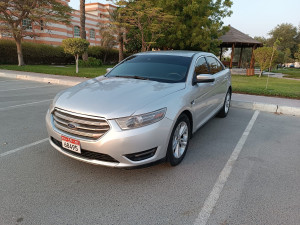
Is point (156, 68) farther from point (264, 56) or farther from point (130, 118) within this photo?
point (264, 56)

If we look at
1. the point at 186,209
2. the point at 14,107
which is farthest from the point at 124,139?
the point at 14,107

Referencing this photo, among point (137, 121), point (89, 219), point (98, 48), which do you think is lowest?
point (89, 219)

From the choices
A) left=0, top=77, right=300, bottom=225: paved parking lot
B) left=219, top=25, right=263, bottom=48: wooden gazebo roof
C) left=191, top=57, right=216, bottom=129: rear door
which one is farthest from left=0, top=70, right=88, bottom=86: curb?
left=219, top=25, right=263, bottom=48: wooden gazebo roof

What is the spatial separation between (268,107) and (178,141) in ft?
15.6

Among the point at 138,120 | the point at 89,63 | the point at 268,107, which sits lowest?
the point at 268,107

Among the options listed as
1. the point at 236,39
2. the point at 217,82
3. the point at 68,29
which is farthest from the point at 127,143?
the point at 68,29

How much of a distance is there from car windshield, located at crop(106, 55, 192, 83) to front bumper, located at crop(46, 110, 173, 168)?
1124 millimetres

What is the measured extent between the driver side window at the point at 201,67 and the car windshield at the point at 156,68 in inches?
7.5

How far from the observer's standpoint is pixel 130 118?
256 centimetres

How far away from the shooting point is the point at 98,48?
29.2 metres

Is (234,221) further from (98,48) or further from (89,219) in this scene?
(98,48)

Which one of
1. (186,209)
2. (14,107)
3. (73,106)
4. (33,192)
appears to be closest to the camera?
(186,209)

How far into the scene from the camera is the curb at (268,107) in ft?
21.2

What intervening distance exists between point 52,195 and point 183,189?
147 centimetres
